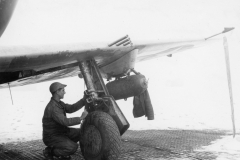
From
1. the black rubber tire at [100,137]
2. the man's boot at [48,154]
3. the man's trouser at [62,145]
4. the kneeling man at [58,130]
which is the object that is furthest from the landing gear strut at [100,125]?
the man's boot at [48,154]

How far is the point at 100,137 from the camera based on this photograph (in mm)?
3217

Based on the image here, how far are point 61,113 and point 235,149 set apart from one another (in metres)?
2.84

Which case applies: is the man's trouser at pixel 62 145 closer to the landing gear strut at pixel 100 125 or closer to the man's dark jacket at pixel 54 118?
the man's dark jacket at pixel 54 118

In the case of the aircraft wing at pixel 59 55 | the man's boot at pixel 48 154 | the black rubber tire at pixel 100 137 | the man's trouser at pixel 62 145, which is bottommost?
the man's boot at pixel 48 154

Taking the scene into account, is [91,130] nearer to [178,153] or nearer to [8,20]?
[178,153]

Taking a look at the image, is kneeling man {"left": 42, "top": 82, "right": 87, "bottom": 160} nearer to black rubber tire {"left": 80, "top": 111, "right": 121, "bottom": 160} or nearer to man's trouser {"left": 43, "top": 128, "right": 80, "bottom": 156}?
man's trouser {"left": 43, "top": 128, "right": 80, "bottom": 156}

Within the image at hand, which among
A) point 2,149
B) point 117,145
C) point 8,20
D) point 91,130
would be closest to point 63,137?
point 91,130

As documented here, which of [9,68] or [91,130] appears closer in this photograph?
[91,130]

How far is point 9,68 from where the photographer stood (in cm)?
374

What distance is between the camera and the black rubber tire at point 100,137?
3117 millimetres

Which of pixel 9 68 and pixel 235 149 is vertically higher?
pixel 9 68

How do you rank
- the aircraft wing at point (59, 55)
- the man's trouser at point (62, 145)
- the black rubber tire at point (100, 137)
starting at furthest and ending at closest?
1. the man's trouser at point (62, 145)
2. the aircraft wing at point (59, 55)
3. the black rubber tire at point (100, 137)

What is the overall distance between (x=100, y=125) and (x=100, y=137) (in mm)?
159

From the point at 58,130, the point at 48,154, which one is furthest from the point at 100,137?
the point at 48,154
